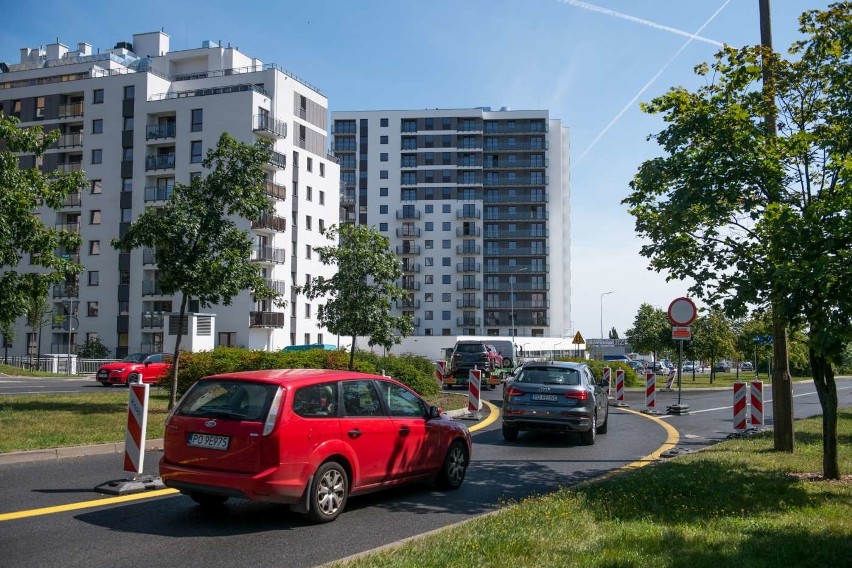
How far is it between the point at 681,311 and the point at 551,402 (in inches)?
219

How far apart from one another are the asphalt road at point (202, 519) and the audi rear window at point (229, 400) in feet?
3.52

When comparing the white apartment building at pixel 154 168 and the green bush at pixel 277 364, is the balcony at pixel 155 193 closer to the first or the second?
the white apartment building at pixel 154 168

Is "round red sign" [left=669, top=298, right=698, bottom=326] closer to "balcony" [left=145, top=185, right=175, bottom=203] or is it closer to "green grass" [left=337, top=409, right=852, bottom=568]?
"green grass" [left=337, top=409, right=852, bottom=568]

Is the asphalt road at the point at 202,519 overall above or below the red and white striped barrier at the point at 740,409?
below

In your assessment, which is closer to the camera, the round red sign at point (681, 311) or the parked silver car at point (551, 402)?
the parked silver car at point (551, 402)

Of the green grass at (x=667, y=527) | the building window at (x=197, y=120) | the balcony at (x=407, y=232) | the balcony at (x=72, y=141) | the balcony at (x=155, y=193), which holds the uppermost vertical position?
the building window at (x=197, y=120)

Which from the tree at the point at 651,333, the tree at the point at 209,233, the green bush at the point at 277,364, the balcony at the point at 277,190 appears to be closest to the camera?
the tree at the point at 209,233

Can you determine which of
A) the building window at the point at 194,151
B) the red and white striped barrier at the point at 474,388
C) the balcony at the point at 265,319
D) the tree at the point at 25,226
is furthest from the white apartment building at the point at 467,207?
the tree at the point at 25,226

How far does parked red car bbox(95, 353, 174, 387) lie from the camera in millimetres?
30906

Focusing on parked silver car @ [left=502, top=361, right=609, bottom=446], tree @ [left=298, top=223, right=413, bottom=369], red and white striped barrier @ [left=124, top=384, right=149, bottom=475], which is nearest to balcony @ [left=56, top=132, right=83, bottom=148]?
tree @ [left=298, top=223, right=413, bottom=369]

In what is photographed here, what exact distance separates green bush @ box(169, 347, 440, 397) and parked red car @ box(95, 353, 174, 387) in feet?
33.4

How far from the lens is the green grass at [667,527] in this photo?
5.73m

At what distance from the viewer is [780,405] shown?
1152cm

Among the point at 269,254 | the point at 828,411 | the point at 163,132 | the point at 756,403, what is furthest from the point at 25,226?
the point at 163,132
